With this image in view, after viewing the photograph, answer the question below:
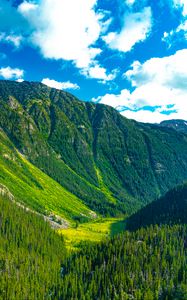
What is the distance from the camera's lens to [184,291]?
596 ft

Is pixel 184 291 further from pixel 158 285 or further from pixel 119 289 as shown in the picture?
pixel 119 289

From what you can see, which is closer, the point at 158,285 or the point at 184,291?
the point at 184,291

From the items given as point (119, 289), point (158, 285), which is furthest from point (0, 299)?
point (158, 285)

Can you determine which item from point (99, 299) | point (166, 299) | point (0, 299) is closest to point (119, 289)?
point (99, 299)

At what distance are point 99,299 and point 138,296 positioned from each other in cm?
2214

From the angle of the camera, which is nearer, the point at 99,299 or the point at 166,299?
the point at 166,299

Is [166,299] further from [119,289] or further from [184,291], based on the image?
[119,289]

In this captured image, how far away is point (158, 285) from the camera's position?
644 ft

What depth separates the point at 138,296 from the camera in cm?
18650

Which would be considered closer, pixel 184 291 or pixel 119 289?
pixel 184 291

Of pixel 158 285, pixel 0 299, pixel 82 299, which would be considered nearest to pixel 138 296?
pixel 158 285

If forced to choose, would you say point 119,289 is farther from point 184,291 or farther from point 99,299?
point 184,291

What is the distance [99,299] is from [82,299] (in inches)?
358

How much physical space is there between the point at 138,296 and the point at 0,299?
7214 cm
